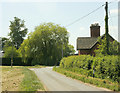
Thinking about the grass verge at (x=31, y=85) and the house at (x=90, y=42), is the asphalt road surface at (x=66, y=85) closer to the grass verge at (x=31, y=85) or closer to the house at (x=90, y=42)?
the grass verge at (x=31, y=85)

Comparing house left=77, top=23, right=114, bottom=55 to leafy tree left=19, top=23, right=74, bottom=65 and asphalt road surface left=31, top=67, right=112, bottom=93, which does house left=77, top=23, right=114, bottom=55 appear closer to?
leafy tree left=19, top=23, right=74, bottom=65

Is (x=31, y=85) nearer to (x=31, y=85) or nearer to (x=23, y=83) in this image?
(x=31, y=85)

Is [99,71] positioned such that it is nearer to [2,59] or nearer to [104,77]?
[104,77]

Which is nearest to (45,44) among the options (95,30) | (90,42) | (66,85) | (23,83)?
(95,30)

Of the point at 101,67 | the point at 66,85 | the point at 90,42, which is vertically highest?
the point at 90,42

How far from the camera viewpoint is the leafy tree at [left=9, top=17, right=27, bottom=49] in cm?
8219

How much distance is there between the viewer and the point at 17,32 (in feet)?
271

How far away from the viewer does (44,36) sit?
57875mm

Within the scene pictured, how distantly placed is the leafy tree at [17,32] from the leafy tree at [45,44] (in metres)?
23.6

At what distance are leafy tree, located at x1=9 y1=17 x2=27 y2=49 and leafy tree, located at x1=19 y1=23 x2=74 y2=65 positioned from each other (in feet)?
77.3

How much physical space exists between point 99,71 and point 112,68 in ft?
8.05

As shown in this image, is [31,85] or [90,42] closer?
[31,85]

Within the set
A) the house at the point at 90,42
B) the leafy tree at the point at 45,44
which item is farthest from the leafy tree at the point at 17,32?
the house at the point at 90,42

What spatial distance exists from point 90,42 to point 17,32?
49337 millimetres
